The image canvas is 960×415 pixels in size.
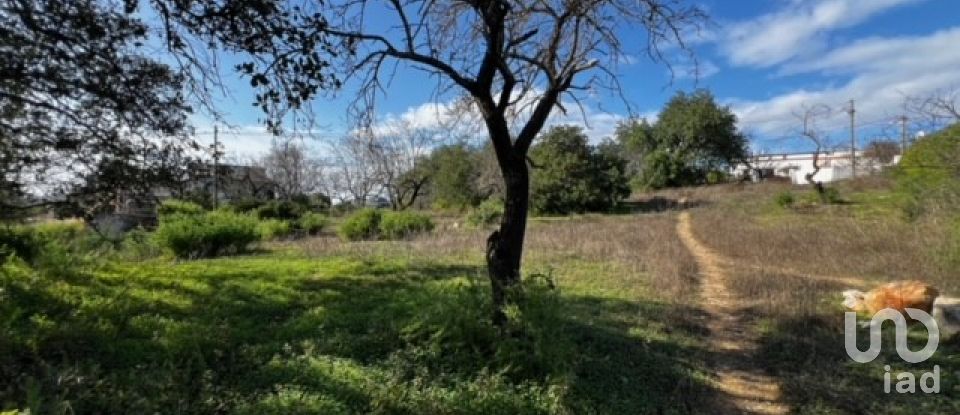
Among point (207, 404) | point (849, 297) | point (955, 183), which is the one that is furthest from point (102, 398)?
point (955, 183)

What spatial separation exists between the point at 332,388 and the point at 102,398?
1250 mm

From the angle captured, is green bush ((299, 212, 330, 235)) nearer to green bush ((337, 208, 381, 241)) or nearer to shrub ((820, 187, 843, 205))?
green bush ((337, 208, 381, 241))

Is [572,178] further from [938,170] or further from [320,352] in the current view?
[320,352]

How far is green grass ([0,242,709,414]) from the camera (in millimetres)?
3412

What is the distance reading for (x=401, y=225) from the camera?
16.7 metres

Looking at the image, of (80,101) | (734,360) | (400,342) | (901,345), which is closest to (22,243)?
(80,101)

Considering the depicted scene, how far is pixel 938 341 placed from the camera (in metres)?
5.15

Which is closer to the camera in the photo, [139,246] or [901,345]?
[901,345]

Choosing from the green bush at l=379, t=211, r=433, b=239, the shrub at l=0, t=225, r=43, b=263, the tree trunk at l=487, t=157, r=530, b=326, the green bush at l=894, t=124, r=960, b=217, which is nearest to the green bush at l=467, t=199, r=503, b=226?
the green bush at l=379, t=211, r=433, b=239

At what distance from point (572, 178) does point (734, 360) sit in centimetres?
A: 2002

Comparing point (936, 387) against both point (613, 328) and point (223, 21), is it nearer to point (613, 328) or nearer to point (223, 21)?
point (613, 328)

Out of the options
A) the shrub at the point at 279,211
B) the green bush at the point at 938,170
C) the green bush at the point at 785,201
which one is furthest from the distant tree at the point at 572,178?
the green bush at the point at 938,170

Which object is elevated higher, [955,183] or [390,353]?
[955,183]

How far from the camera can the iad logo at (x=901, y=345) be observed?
4.18m
